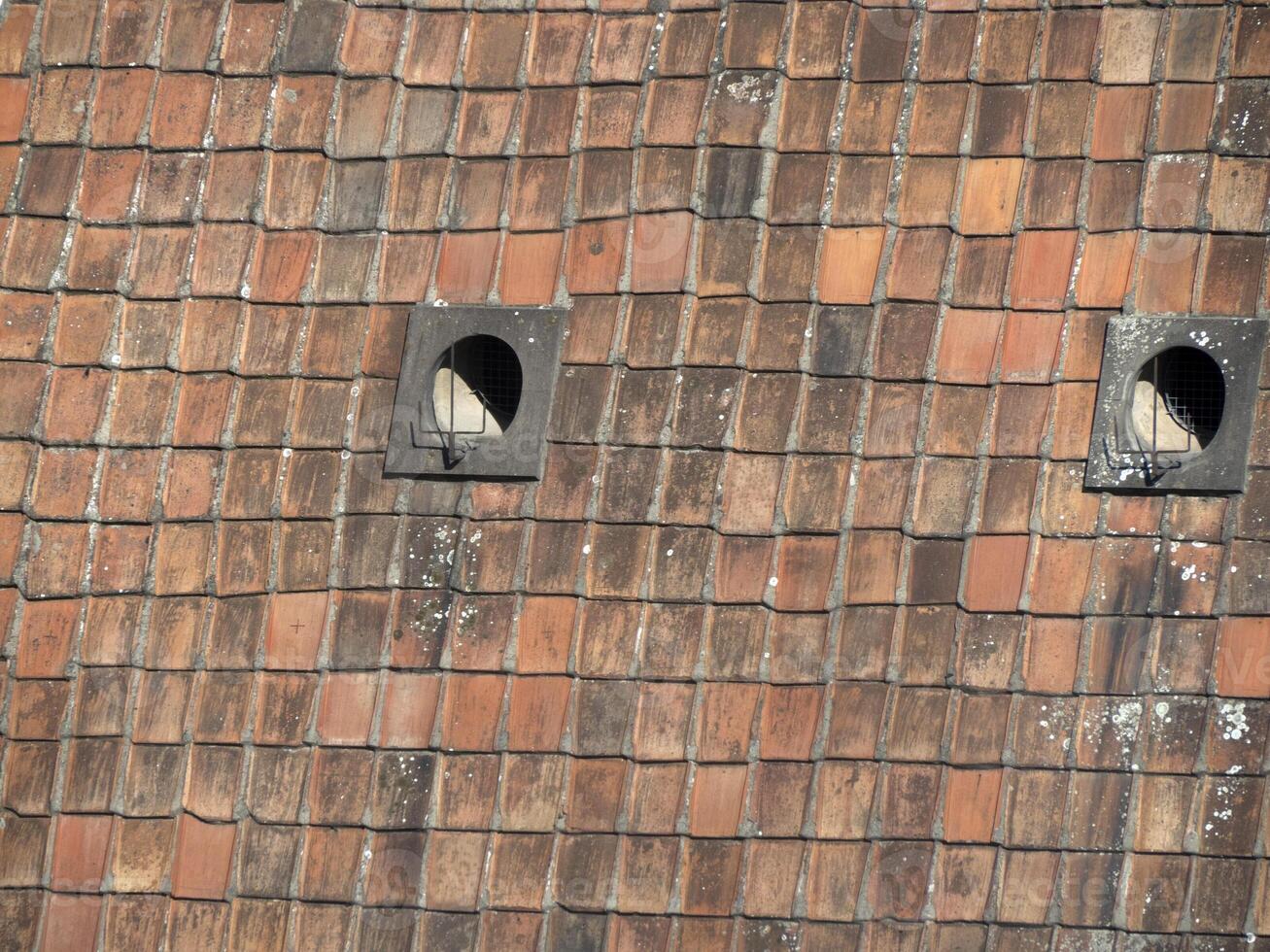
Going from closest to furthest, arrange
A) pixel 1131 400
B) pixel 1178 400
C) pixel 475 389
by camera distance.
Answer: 1. pixel 1131 400
2. pixel 1178 400
3. pixel 475 389

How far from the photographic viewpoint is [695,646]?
9266mm

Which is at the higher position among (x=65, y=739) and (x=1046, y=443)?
(x=1046, y=443)

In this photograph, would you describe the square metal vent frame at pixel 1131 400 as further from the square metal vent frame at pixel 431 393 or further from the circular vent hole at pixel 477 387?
the circular vent hole at pixel 477 387

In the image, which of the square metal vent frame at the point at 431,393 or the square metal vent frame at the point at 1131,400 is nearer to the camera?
the square metal vent frame at the point at 1131,400

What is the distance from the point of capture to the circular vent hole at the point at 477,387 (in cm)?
989

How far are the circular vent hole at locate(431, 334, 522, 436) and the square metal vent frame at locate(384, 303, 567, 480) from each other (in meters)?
0.06

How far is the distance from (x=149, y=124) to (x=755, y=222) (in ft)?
9.30

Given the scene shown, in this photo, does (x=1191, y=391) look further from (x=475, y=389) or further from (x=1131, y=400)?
(x=475, y=389)

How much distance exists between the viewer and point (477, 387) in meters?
10.1

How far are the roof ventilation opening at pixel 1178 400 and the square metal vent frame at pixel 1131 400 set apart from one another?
76mm

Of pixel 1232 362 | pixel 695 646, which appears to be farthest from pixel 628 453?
pixel 1232 362

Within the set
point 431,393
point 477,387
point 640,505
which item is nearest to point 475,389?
point 477,387

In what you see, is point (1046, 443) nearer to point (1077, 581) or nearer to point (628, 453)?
→ point (1077, 581)

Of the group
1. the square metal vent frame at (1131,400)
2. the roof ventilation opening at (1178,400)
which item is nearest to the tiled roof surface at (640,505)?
the square metal vent frame at (1131,400)
